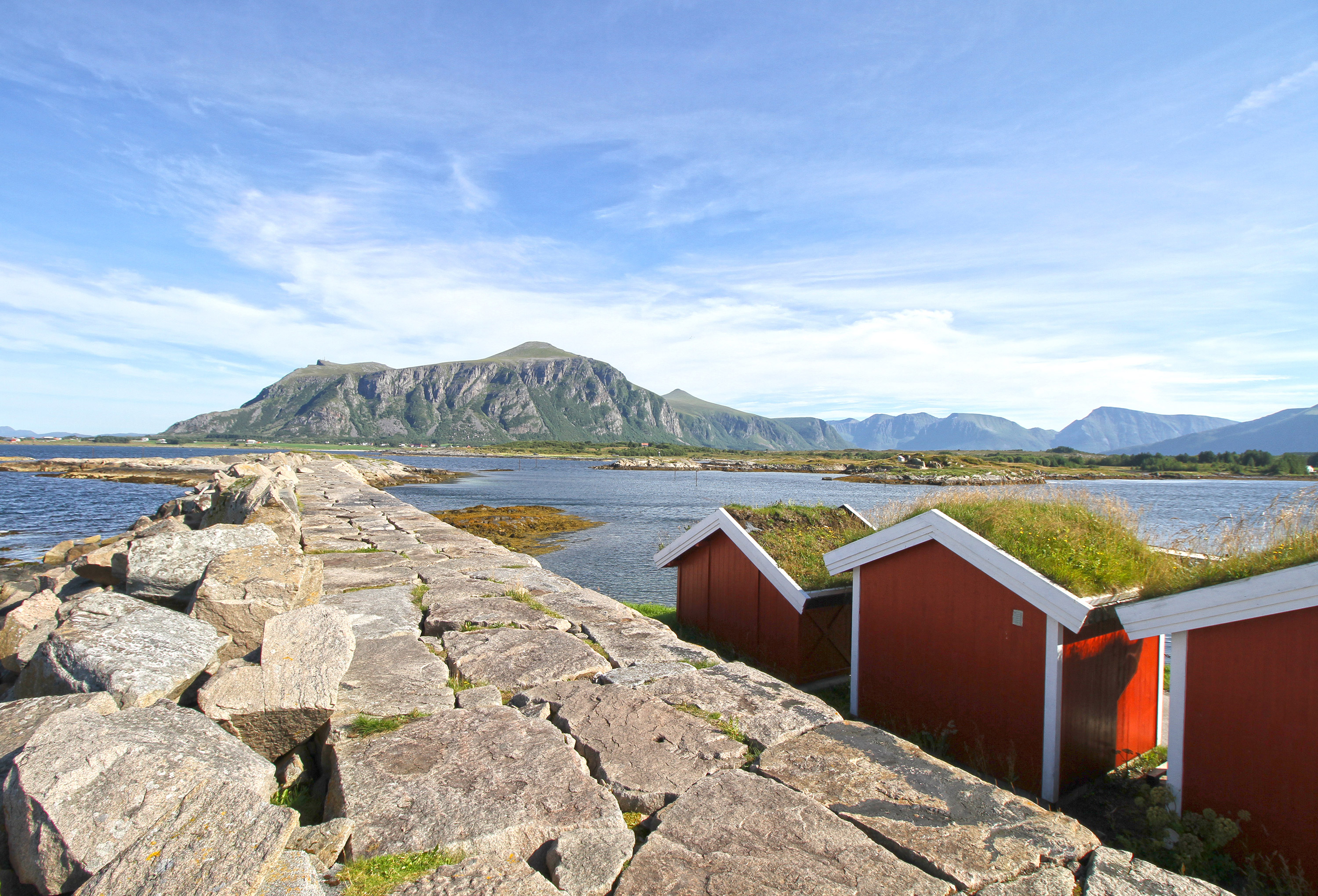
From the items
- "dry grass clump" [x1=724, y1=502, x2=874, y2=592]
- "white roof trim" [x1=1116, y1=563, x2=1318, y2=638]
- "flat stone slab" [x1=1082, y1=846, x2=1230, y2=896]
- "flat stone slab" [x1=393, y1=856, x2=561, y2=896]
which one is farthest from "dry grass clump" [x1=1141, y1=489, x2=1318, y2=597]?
"flat stone slab" [x1=393, y1=856, x2=561, y2=896]

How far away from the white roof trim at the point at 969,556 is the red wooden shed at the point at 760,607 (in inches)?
67.5

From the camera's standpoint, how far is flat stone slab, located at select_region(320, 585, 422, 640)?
680 centimetres

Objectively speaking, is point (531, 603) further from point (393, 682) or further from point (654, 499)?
point (654, 499)

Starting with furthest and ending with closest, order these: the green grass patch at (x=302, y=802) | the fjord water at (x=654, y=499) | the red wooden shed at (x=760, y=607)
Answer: the fjord water at (x=654, y=499)
the red wooden shed at (x=760, y=607)
the green grass patch at (x=302, y=802)

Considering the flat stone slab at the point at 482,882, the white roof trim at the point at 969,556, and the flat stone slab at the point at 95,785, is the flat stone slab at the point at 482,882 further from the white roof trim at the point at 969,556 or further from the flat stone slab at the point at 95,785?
the white roof trim at the point at 969,556

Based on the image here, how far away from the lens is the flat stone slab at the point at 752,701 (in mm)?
4715

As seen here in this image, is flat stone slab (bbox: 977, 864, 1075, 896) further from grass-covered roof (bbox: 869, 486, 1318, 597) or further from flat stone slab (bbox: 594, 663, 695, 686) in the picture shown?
grass-covered roof (bbox: 869, 486, 1318, 597)

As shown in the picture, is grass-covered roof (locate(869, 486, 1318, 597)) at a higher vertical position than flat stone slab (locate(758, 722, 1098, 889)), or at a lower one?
higher

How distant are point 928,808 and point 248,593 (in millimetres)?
5102

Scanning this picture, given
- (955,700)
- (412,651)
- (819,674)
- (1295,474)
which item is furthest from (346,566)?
(1295,474)

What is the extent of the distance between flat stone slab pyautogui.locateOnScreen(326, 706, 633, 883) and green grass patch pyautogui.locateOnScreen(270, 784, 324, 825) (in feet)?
0.88

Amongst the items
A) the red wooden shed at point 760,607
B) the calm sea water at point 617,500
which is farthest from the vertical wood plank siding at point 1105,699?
the red wooden shed at point 760,607

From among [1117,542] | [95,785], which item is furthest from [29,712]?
[1117,542]

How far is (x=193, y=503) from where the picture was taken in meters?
18.5
